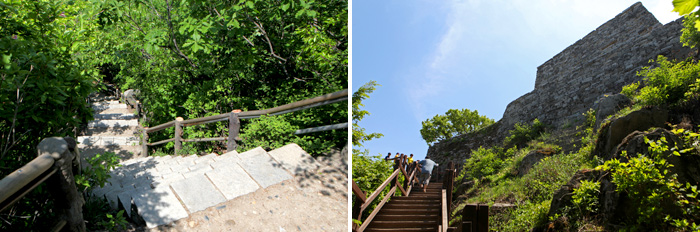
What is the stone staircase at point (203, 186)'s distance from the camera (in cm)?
239

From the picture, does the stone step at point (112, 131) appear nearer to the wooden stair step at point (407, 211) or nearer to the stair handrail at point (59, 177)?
the wooden stair step at point (407, 211)

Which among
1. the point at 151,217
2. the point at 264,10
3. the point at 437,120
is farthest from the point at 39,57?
the point at 437,120

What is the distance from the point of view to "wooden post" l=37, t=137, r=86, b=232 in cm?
173

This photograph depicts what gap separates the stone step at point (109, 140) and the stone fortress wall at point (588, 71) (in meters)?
7.45

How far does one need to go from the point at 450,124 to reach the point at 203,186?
17.2m

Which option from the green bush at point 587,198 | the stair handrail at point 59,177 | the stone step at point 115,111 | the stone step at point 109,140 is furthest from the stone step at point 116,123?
the green bush at point 587,198

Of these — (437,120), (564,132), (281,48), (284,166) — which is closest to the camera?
(284,166)

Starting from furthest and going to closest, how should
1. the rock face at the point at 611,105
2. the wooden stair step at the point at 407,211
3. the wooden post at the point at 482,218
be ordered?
1. the rock face at the point at 611,105
2. the wooden stair step at the point at 407,211
3. the wooden post at the point at 482,218

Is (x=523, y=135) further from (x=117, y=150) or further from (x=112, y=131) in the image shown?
(x=112, y=131)

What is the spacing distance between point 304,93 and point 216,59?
5.50 ft

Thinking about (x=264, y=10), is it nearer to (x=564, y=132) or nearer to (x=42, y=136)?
(x=42, y=136)

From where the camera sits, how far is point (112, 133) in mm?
9266

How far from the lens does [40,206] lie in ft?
6.94

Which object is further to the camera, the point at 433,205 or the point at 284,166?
the point at 433,205
